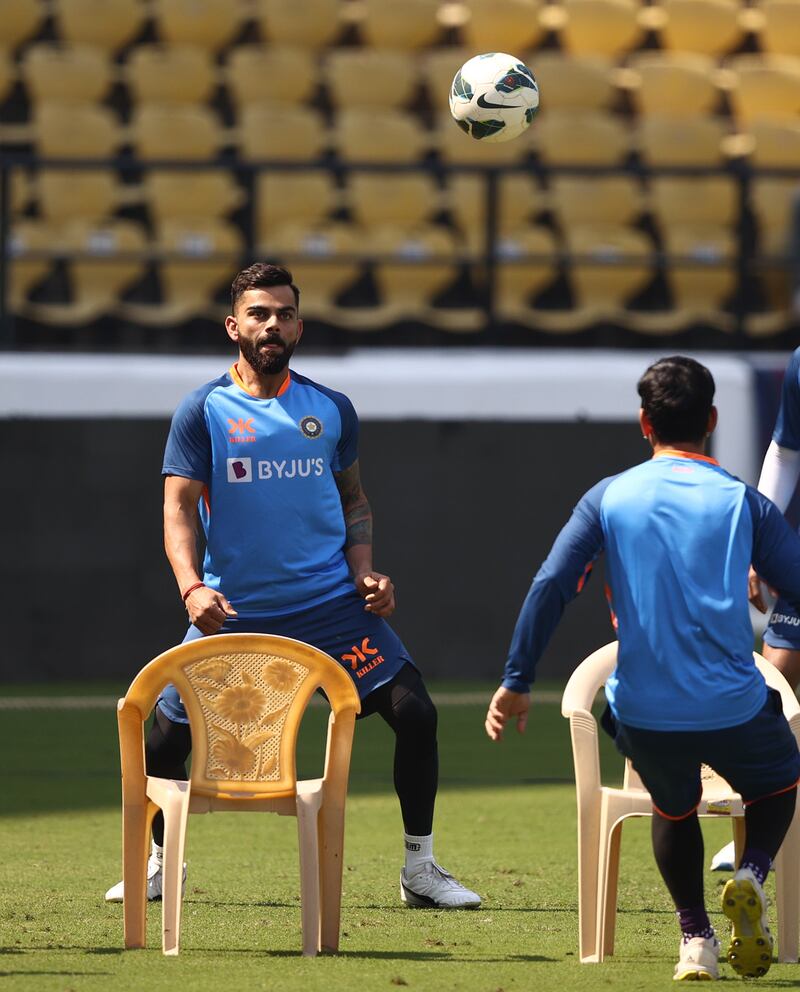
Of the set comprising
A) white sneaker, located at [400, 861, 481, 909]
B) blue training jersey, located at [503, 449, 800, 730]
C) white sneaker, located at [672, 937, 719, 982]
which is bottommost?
white sneaker, located at [400, 861, 481, 909]

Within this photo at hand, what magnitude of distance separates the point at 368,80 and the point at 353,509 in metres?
9.81

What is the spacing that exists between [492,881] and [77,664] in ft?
18.3

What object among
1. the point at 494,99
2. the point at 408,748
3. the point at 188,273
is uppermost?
the point at 494,99

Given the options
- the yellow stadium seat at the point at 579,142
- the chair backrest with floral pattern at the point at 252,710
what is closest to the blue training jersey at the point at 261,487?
the chair backrest with floral pattern at the point at 252,710

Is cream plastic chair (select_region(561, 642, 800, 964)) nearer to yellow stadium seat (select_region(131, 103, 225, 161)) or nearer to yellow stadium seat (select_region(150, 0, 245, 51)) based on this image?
yellow stadium seat (select_region(131, 103, 225, 161))

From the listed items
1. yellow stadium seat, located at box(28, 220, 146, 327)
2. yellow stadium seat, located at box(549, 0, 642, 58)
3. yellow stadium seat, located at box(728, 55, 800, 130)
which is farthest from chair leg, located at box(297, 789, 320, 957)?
yellow stadium seat, located at box(549, 0, 642, 58)

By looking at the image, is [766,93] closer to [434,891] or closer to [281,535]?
[281,535]

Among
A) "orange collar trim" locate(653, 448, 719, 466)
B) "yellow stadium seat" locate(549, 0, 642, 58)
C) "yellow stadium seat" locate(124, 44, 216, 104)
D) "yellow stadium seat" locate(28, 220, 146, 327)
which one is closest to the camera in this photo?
"orange collar trim" locate(653, 448, 719, 466)

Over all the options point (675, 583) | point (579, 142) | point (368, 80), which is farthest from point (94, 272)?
point (675, 583)

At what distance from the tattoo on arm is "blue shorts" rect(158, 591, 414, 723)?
20 cm

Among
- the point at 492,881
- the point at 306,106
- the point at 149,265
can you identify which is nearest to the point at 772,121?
the point at 306,106

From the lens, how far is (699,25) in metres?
15.9

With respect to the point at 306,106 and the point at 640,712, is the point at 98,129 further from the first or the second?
the point at 640,712

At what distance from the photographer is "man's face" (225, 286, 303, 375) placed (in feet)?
17.3
